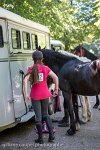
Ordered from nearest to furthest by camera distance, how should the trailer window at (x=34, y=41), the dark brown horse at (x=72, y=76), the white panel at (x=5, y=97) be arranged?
1. the white panel at (x=5, y=97)
2. the dark brown horse at (x=72, y=76)
3. the trailer window at (x=34, y=41)

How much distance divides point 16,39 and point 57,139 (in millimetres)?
2473


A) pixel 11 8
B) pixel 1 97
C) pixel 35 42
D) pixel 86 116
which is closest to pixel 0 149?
pixel 1 97

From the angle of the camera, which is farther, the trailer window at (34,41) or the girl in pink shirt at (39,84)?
the trailer window at (34,41)

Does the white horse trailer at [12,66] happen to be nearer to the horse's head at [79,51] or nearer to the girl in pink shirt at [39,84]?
the girl in pink shirt at [39,84]

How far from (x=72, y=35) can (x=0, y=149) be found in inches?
982

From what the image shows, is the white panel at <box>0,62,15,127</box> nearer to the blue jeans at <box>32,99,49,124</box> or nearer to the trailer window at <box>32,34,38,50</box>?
the blue jeans at <box>32,99,49,124</box>

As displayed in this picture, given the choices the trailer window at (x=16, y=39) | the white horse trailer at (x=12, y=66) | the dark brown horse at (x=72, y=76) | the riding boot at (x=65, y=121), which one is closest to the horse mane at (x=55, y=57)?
the dark brown horse at (x=72, y=76)

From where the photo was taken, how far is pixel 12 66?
7512mm

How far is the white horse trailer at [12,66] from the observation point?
23.2ft

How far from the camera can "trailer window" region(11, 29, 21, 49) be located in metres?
7.82

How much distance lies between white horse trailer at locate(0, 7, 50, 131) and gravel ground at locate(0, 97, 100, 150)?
435 mm

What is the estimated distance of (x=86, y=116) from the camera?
9.45 meters

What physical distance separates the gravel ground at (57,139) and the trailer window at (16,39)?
2070 mm

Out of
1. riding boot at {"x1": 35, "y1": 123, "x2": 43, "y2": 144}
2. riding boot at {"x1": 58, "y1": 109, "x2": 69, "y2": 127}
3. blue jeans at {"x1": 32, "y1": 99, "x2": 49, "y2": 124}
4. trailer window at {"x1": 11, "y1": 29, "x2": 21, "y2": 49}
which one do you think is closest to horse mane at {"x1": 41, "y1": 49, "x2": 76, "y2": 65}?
trailer window at {"x1": 11, "y1": 29, "x2": 21, "y2": 49}
